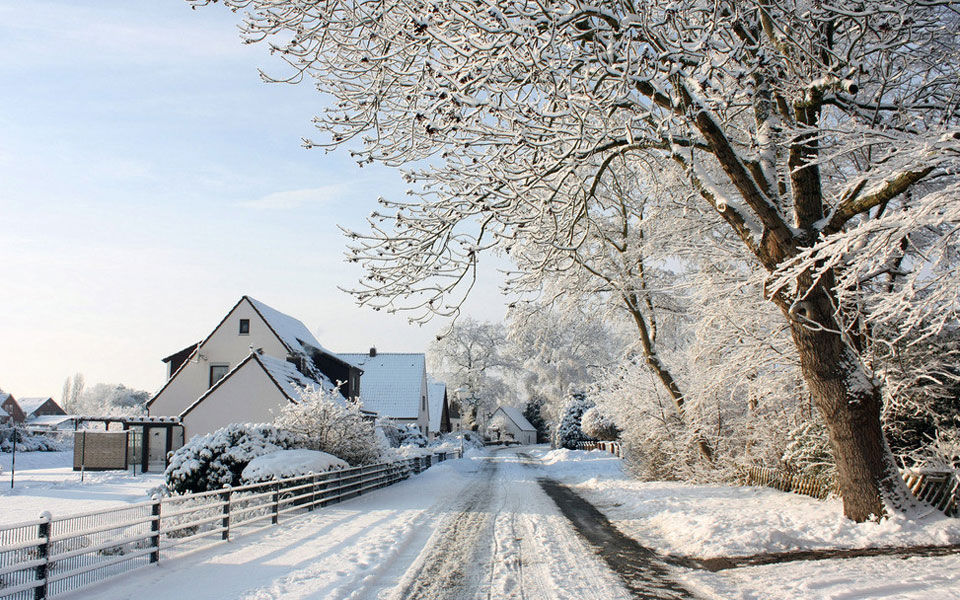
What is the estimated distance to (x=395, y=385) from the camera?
52.8 metres

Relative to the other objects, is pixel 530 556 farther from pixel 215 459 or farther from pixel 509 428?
pixel 509 428

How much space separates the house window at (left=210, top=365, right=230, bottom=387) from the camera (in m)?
32.3

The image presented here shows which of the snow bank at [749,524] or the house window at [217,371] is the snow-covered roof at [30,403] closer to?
the house window at [217,371]

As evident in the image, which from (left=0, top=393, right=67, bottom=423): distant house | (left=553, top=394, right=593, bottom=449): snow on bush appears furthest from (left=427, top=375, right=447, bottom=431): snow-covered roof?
(left=0, top=393, right=67, bottom=423): distant house

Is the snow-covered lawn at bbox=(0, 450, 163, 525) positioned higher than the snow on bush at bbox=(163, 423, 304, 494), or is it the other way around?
the snow on bush at bbox=(163, 423, 304, 494)

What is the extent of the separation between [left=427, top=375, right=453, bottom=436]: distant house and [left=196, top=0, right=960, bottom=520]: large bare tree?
52.6m

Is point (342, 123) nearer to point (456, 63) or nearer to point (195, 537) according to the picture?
point (456, 63)

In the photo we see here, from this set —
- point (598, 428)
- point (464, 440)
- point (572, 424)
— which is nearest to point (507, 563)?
point (598, 428)

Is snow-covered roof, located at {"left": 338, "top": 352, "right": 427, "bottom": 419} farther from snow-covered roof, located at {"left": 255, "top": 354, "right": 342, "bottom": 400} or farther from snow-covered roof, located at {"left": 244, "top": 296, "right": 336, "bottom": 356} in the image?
snow-covered roof, located at {"left": 255, "top": 354, "right": 342, "bottom": 400}

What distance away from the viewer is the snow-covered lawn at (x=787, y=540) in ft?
22.2

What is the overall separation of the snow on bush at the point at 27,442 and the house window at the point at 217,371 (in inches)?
989

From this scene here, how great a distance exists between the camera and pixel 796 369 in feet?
40.9

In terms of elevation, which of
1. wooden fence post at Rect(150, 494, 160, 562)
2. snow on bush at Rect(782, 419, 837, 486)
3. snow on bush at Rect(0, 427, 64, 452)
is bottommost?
snow on bush at Rect(0, 427, 64, 452)


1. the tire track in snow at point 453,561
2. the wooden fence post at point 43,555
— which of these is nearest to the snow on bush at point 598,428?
the tire track in snow at point 453,561
